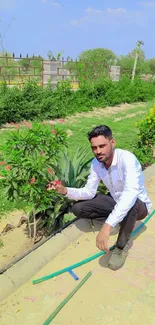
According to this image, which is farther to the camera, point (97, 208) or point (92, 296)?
point (97, 208)

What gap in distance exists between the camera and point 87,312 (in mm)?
2252

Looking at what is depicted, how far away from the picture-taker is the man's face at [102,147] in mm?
2627

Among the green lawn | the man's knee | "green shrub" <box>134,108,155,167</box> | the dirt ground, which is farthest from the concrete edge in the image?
the green lawn

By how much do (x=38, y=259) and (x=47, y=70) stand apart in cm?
1110

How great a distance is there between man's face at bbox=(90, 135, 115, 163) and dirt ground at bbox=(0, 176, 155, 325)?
3.10ft

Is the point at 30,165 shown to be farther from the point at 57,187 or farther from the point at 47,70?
the point at 47,70

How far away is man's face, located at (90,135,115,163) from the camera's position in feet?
8.62

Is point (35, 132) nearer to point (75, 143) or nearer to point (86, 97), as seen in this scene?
point (75, 143)

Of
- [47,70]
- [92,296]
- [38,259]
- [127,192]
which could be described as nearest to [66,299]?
[92,296]

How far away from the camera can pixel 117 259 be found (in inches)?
108

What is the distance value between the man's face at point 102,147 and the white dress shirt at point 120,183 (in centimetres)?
11

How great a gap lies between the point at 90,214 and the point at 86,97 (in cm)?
1080

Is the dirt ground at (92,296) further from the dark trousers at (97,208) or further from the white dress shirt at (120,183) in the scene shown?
the white dress shirt at (120,183)

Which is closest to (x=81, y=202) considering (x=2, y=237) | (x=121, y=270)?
(x=121, y=270)
